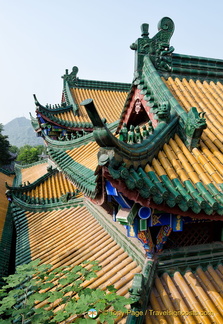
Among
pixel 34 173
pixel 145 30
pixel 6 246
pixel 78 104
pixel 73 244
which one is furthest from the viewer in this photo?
pixel 34 173

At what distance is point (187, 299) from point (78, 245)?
2789 mm

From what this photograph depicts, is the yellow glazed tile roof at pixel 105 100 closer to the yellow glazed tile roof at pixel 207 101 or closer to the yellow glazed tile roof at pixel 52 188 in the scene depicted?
the yellow glazed tile roof at pixel 52 188

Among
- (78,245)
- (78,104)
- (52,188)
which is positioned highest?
(78,104)

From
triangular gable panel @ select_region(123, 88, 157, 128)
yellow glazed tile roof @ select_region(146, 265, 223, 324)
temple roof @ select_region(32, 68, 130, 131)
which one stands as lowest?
yellow glazed tile roof @ select_region(146, 265, 223, 324)

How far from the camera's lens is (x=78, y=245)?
221 inches

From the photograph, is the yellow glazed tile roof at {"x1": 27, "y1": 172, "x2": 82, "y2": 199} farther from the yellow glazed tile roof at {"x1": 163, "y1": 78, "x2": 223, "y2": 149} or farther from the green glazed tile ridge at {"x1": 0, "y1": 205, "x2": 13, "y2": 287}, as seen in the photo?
the yellow glazed tile roof at {"x1": 163, "y1": 78, "x2": 223, "y2": 149}

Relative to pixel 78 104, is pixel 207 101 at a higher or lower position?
lower

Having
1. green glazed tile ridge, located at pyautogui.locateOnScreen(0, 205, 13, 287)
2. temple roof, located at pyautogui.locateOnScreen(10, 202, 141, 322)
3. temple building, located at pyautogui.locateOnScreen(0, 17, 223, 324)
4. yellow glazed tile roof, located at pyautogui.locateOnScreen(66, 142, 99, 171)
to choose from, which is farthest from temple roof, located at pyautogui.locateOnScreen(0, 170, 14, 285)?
yellow glazed tile roof, located at pyautogui.locateOnScreen(66, 142, 99, 171)

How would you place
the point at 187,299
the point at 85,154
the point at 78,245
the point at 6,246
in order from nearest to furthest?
the point at 187,299 → the point at 78,245 → the point at 85,154 → the point at 6,246

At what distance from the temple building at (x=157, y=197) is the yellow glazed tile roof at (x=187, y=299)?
0.04ft

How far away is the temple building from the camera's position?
10.1 ft

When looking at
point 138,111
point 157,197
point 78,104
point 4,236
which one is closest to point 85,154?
point 138,111

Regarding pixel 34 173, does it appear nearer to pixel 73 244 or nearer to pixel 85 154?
pixel 85 154

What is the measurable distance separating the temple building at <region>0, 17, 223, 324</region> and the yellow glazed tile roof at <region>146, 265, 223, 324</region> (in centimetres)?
1
